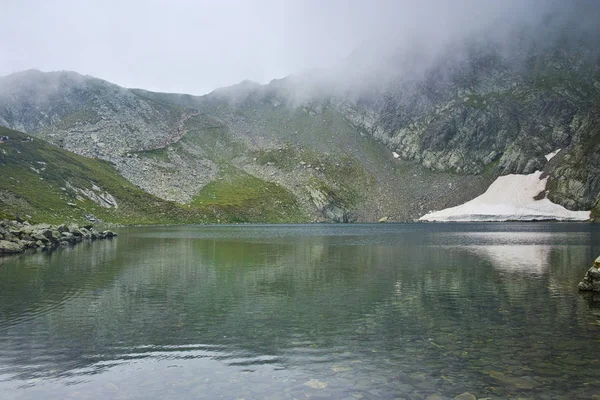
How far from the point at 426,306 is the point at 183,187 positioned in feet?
583

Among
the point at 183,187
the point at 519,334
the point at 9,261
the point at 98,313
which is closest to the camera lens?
the point at 519,334

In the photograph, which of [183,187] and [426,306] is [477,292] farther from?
[183,187]

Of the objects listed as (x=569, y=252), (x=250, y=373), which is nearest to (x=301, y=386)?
(x=250, y=373)

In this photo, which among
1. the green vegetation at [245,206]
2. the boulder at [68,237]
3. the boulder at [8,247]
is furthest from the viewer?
the green vegetation at [245,206]

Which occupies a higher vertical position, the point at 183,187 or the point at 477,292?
the point at 183,187

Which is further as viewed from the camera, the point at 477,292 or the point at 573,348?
the point at 477,292

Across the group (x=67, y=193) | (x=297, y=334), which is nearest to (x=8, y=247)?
(x=297, y=334)

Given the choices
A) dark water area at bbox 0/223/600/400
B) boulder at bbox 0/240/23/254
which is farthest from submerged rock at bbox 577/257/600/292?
boulder at bbox 0/240/23/254

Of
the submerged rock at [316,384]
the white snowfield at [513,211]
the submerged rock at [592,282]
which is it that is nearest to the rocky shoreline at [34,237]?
the submerged rock at [316,384]

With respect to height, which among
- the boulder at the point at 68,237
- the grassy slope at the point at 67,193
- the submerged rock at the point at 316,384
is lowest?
the boulder at the point at 68,237

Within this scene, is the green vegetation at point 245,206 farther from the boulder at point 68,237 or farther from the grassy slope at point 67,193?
the boulder at point 68,237

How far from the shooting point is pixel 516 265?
45.0m

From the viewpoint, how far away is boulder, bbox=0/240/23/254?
2251 inches

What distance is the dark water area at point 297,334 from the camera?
14148mm
